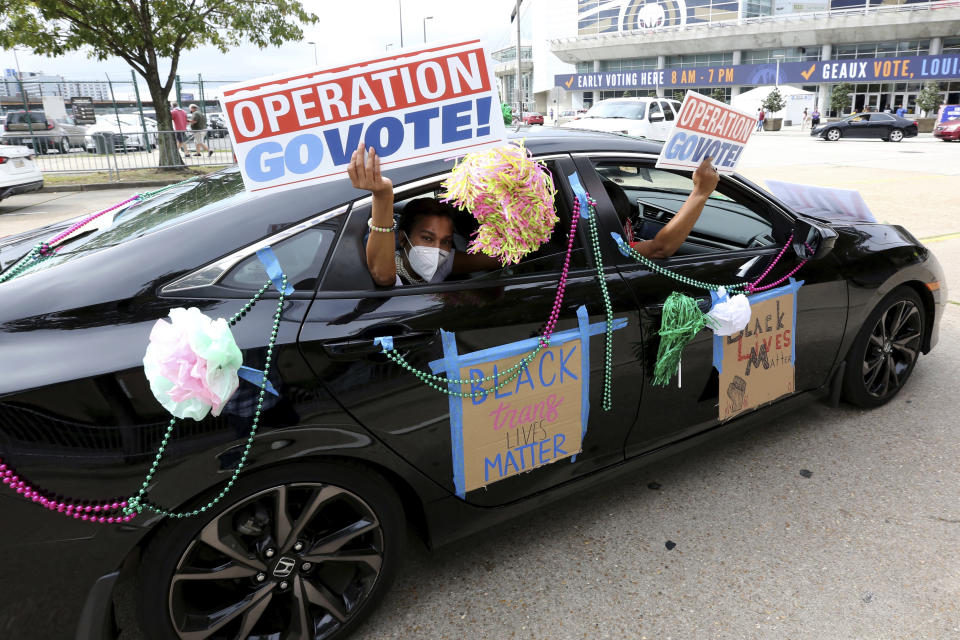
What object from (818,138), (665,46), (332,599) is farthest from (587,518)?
(665,46)

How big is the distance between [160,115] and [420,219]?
16989 millimetres

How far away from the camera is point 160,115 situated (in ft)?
55.0

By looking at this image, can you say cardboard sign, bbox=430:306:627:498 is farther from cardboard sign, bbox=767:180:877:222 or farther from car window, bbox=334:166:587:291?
cardboard sign, bbox=767:180:877:222

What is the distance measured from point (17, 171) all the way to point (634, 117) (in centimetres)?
1448

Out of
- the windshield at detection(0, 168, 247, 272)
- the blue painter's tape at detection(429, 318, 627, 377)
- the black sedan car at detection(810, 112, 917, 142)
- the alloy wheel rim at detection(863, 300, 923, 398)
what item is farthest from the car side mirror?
the black sedan car at detection(810, 112, 917, 142)

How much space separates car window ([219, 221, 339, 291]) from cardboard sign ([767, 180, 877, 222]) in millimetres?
2669

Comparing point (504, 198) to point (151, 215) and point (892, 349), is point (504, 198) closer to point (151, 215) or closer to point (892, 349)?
point (151, 215)

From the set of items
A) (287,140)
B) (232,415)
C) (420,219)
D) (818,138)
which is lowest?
(818,138)

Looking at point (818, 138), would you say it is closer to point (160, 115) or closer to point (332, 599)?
point (160, 115)

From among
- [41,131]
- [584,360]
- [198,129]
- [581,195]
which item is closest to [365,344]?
[584,360]

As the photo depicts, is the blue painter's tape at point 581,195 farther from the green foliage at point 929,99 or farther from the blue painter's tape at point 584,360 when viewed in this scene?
the green foliage at point 929,99

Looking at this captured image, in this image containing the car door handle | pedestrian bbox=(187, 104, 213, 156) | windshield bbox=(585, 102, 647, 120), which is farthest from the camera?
windshield bbox=(585, 102, 647, 120)

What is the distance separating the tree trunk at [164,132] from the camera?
16.1 m

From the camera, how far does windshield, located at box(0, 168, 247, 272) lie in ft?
7.17
